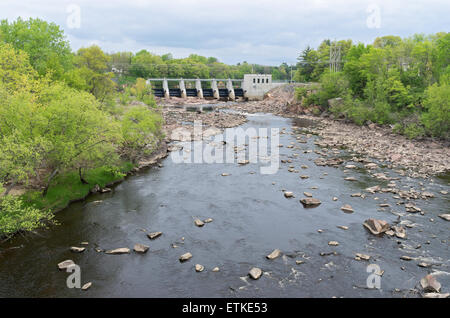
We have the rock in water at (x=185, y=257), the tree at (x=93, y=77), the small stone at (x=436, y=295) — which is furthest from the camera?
the tree at (x=93, y=77)

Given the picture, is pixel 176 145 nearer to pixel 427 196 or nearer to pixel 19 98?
pixel 19 98

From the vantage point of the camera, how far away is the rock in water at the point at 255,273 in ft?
59.8

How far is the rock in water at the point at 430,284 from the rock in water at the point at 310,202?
37.2 ft

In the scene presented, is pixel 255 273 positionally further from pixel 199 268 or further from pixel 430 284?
pixel 430 284

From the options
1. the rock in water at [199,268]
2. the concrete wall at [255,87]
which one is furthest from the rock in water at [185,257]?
the concrete wall at [255,87]

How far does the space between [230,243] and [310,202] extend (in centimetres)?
962

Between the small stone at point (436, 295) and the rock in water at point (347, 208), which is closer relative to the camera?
the small stone at point (436, 295)

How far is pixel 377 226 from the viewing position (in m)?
23.1

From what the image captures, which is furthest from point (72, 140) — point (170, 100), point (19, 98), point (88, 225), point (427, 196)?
point (170, 100)

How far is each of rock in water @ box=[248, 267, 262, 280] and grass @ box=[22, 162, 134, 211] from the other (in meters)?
17.1

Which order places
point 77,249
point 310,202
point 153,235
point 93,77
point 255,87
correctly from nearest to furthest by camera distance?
point 77,249 → point 153,235 → point 310,202 → point 93,77 → point 255,87

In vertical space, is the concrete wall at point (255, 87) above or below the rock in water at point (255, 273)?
above

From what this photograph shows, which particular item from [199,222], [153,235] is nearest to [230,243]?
[199,222]

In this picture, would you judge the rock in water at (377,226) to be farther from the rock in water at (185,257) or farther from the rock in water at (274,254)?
the rock in water at (185,257)
